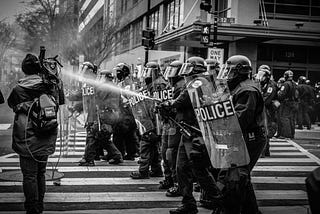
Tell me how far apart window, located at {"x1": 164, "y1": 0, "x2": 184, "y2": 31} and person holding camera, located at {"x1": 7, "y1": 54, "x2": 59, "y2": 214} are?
2117cm

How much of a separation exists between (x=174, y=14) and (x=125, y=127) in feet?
61.9

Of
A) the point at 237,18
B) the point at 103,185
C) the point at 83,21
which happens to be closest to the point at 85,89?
the point at 103,185

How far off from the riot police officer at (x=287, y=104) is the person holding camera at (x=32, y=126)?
441 inches

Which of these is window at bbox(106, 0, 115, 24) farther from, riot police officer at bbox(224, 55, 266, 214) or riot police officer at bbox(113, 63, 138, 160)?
riot police officer at bbox(224, 55, 266, 214)

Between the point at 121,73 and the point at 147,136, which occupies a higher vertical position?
the point at 121,73

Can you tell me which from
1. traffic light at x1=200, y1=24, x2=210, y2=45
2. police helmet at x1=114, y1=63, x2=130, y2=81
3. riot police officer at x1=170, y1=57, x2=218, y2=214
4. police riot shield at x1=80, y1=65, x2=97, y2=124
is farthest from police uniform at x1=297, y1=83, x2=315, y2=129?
riot police officer at x1=170, y1=57, x2=218, y2=214

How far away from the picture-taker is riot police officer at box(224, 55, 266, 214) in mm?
5523

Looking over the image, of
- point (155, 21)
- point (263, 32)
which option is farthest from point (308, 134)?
point (155, 21)

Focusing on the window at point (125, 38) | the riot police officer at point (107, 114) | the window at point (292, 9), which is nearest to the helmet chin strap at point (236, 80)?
the riot police officer at point (107, 114)

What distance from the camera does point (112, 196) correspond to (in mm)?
7656

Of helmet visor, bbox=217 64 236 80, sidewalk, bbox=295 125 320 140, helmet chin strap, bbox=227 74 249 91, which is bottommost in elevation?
sidewalk, bbox=295 125 320 140

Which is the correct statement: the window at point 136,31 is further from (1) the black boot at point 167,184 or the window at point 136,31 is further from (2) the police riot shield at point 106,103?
Answer: (1) the black boot at point 167,184

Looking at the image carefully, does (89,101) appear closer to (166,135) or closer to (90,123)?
(90,123)

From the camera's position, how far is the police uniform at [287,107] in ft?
54.0
